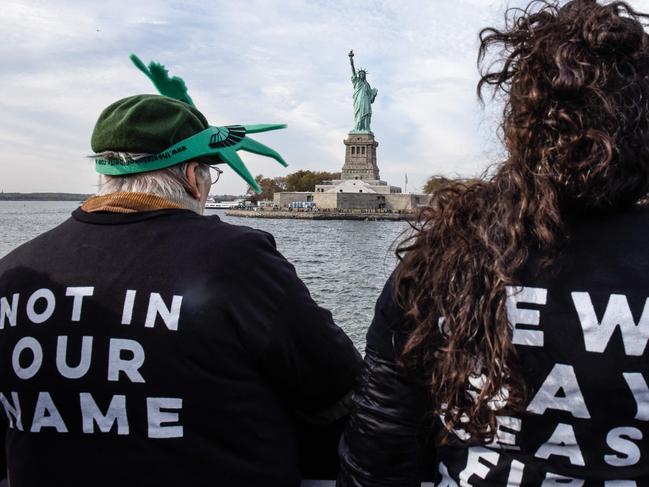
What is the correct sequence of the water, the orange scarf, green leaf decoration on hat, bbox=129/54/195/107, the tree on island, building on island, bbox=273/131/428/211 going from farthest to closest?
the tree on island, building on island, bbox=273/131/428/211, the water, green leaf decoration on hat, bbox=129/54/195/107, the orange scarf

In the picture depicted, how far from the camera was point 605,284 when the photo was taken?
2.95ft

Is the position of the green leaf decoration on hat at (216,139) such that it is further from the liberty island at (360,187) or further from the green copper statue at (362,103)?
the green copper statue at (362,103)

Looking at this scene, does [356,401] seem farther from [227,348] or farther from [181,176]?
[181,176]

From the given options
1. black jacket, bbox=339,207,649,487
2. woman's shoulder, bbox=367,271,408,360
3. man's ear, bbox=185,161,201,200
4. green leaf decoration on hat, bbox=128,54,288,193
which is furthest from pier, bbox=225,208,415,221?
black jacket, bbox=339,207,649,487

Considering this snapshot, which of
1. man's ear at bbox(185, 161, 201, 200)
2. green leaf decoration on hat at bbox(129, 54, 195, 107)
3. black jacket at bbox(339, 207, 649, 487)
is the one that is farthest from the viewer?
green leaf decoration on hat at bbox(129, 54, 195, 107)

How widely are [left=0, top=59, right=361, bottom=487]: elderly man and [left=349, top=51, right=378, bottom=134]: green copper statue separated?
54.2m

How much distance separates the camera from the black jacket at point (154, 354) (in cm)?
116

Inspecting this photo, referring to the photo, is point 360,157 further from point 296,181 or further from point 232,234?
point 232,234

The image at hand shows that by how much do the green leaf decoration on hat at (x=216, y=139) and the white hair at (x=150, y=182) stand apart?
1.5 inches

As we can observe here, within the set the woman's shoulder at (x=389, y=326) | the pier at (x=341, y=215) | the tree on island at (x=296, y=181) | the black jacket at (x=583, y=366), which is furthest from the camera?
the tree on island at (x=296, y=181)

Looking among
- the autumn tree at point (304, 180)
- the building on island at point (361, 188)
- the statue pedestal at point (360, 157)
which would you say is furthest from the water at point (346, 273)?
the autumn tree at point (304, 180)

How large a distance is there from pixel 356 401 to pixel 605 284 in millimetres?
470

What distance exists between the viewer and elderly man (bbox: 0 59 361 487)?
3.80 ft

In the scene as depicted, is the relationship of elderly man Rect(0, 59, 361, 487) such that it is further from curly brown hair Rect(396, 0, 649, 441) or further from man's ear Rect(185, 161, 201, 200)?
curly brown hair Rect(396, 0, 649, 441)
